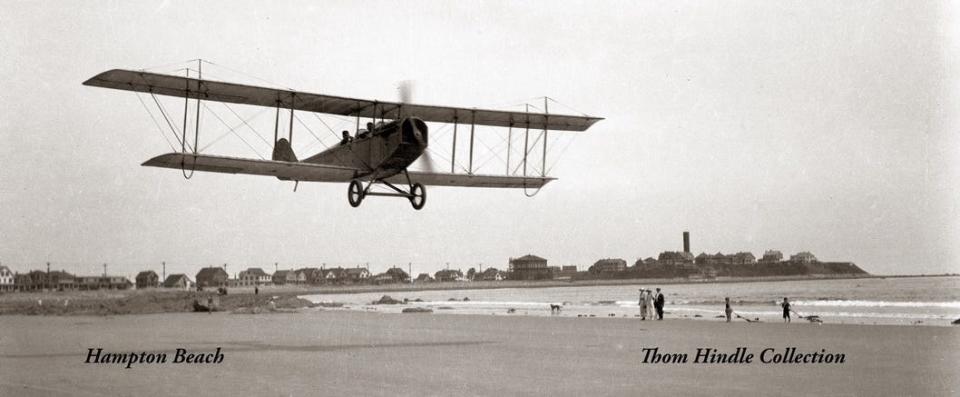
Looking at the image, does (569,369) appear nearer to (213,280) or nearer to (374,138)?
(374,138)

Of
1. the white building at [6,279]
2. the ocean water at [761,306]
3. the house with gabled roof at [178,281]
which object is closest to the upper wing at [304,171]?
the ocean water at [761,306]

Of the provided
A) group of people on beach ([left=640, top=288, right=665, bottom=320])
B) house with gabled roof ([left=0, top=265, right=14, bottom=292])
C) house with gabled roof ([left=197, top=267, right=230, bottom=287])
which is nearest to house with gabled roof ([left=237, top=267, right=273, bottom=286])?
house with gabled roof ([left=197, top=267, right=230, bottom=287])

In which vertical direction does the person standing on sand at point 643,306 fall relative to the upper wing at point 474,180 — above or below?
below

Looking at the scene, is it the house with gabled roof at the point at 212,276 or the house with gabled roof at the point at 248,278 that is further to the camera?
the house with gabled roof at the point at 248,278

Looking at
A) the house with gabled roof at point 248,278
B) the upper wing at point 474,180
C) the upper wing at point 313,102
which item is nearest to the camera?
the upper wing at point 313,102

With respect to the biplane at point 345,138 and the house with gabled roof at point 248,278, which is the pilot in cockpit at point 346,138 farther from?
the house with gabled roof at point 248,278

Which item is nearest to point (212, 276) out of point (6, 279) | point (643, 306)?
point (6, 279)
